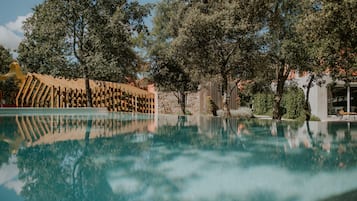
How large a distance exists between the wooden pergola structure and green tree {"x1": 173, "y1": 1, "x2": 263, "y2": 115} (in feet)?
21.5

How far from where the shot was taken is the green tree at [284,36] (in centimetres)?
1420

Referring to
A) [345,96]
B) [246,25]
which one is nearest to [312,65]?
[246,25]

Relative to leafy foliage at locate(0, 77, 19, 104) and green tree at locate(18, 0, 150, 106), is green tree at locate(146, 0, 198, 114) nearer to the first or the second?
green tree at locate(18, 0, 150, 106)

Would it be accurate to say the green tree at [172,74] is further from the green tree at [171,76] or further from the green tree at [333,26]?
the green tree at [333,26]

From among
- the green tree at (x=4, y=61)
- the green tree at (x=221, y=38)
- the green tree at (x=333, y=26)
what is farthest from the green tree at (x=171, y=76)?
the green tree at (x=4, y=61)

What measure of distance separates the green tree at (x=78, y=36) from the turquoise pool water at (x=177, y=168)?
10828mm

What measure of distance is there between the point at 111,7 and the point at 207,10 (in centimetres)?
718

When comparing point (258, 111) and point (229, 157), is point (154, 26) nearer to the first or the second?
point (258, 111)

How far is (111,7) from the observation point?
823 inches

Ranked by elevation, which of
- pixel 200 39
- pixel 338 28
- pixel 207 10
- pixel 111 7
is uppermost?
pixel 111 7

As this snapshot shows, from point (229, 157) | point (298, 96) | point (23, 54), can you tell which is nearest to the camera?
point (229, 157)

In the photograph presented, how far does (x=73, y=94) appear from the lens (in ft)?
70.5

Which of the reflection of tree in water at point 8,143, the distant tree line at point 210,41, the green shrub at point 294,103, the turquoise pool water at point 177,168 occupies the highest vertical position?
the distant tree line at point 210,41

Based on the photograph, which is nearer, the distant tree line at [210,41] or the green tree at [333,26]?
the green tree at [333,26]
